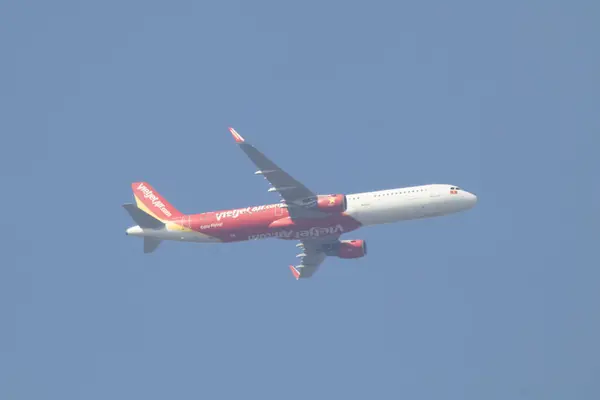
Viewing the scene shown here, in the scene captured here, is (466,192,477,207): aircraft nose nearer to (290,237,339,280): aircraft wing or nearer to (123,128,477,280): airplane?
(123,128,477,280): airplane

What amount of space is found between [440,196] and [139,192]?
2939 cm

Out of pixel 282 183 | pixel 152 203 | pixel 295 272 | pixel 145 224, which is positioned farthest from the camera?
pixel 295 272

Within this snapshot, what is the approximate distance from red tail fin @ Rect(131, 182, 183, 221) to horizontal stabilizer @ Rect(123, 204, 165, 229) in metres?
1.91

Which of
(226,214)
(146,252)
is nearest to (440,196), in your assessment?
(226,214)

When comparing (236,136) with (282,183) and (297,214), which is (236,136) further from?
(297,214)

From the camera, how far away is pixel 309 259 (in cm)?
11306

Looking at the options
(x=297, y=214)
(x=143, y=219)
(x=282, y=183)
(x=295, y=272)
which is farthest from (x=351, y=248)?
(x=143, y=219)

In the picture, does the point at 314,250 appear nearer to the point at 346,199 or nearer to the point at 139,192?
the point at 346,199

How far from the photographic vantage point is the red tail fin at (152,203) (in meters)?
108

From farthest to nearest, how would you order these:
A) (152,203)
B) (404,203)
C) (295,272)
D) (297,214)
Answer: (295,272), (152,203), (297,214), (404,203)

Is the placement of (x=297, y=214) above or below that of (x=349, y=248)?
above

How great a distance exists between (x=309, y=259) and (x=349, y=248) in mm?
4590

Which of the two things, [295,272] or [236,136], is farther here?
[295,272]

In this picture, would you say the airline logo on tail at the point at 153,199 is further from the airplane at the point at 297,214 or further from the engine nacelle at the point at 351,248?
the engine nacelle at the point at 351,248
